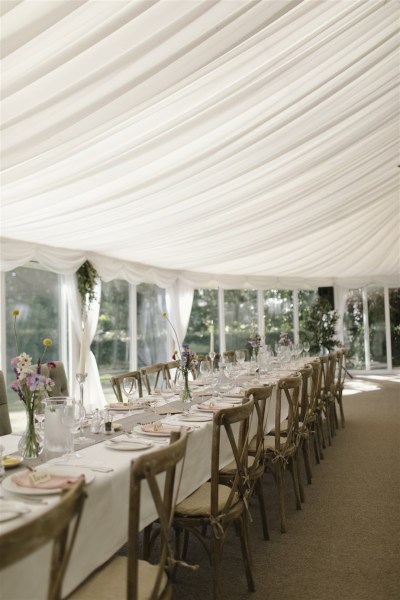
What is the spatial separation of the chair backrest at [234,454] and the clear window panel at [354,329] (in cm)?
→ 1154

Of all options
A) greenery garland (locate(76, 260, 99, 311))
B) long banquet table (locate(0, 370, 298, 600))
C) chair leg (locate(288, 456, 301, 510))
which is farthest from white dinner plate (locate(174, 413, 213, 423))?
greenery garland (locate(76, 260, 99, 311))

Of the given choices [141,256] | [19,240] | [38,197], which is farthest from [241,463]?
[141,256]

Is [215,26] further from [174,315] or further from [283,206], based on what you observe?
[174,315]

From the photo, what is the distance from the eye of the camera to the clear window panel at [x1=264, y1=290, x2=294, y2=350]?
13.6 meters

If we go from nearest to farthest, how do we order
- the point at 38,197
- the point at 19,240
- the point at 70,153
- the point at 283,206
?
1. the point at 70,153
2. the point at 38,197
3. the point at 19,240
4. the point at 283,206

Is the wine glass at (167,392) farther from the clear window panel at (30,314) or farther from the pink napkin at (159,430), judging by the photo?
the clear window panel at (30,314)

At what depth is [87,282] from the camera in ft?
25.0

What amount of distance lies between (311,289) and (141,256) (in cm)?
689

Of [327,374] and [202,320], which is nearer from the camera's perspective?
[327,374]

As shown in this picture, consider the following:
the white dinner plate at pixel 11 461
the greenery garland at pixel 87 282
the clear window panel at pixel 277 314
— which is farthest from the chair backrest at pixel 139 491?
the clear window panel at pixel 277 314

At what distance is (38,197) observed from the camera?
15.7 feet

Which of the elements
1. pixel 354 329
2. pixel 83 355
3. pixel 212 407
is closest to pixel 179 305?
pixel 83 355

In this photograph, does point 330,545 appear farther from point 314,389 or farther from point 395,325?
point 395,325

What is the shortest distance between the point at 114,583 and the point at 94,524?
21 centimetres
